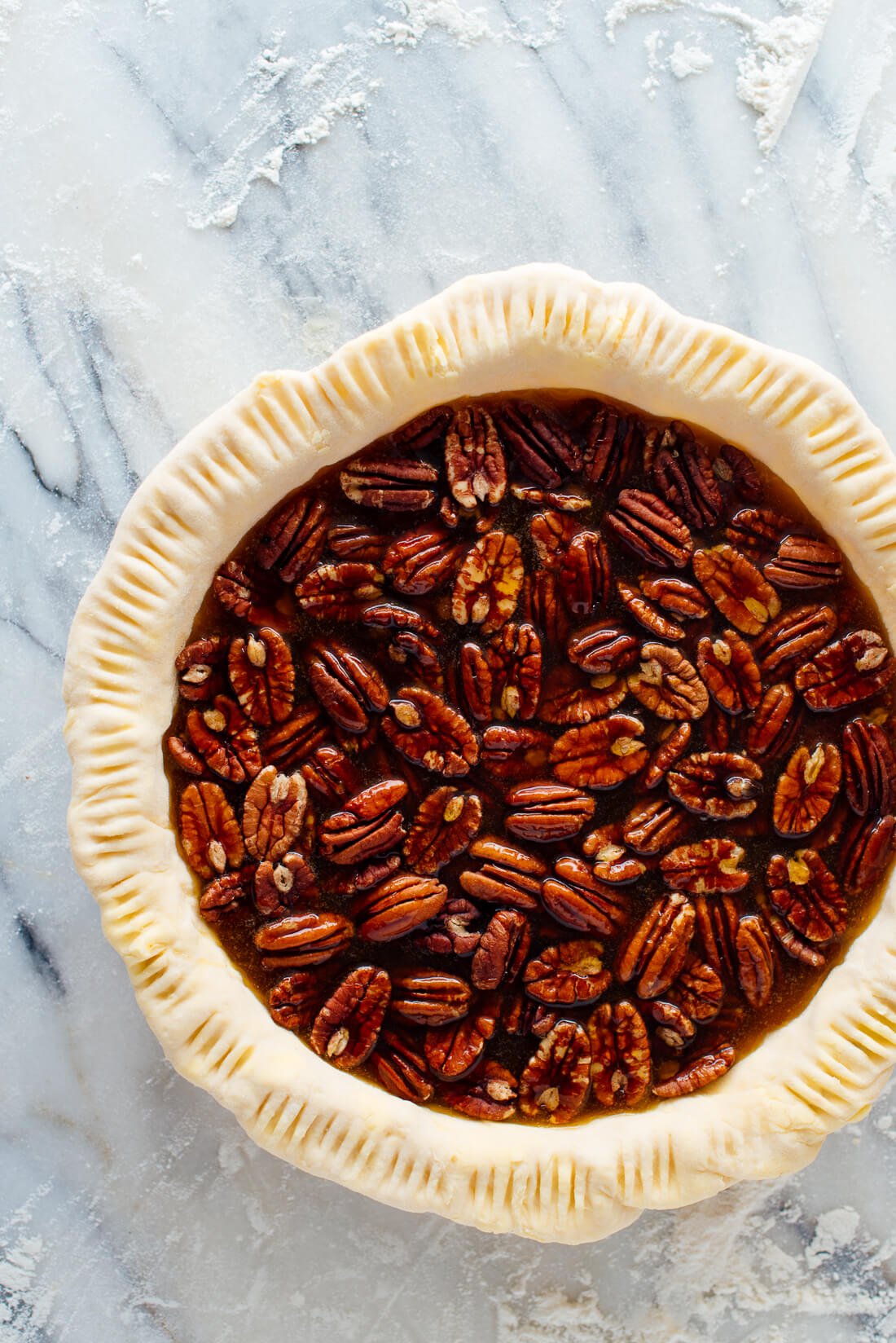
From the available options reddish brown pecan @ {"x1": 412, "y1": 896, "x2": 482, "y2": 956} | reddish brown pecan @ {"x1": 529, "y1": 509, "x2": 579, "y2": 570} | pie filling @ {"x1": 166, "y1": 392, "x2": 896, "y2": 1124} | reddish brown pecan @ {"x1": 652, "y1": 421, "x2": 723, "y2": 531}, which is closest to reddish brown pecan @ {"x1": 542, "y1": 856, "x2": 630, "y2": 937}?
pie filling @ {"x1": 166, "y1": 392, "x2": 896, "y2": 1124}

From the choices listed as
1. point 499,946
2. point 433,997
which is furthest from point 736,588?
point 433,997

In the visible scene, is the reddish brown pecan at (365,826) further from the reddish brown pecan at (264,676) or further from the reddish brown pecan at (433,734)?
the reddish brown pecan at (264,676)

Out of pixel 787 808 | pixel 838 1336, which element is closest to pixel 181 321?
pixel 787 808

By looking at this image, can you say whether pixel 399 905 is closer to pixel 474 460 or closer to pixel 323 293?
pixel 474 460

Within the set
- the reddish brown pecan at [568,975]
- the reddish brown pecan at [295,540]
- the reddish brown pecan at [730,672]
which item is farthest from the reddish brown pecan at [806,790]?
the reddish brown pecan at [295,540]

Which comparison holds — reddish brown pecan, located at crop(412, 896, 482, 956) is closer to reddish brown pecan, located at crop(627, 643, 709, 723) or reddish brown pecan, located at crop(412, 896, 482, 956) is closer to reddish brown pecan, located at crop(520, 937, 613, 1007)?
reddish brown pecan, located at crop(520, 937, 613, 1007)

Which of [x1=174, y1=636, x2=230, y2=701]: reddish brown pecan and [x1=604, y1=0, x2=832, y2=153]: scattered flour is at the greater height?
[x1=604, y1=0, x2=832, y2=153]: scattered flour
